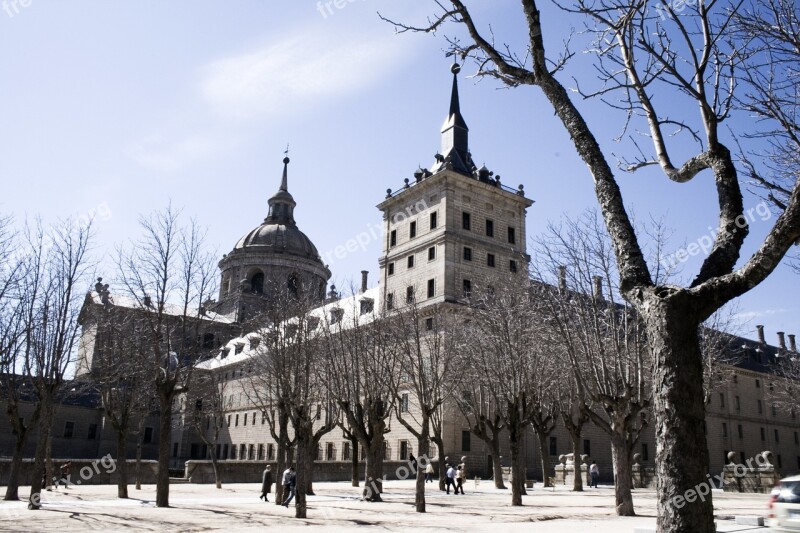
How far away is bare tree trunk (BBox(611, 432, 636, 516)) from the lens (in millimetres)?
19578

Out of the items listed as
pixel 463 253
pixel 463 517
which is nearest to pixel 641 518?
pixel 463 517

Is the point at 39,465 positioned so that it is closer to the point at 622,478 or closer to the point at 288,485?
the point at 288,485

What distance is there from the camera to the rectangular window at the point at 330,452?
5731 centimetres

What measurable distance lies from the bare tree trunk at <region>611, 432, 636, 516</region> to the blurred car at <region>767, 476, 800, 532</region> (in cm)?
687

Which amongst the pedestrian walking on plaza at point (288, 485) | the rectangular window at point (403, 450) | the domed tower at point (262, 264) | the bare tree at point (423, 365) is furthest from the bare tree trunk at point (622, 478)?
the domed tower at point (262, 264)

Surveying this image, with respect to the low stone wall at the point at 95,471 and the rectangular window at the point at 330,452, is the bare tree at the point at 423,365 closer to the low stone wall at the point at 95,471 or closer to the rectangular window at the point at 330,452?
the rectangular window at the point at 330,452

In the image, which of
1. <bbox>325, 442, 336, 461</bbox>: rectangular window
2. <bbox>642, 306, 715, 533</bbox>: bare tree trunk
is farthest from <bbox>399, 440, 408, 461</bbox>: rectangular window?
<bbox>642, 306, 715, 533</bbox>: bare tree trunk

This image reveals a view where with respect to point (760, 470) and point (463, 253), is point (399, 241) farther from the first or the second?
point (760, 470)

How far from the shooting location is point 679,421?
6.45 meters

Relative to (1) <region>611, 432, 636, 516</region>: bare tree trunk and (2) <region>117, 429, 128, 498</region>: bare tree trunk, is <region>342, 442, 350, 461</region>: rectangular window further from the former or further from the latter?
(1) <region>611, 432, 636, 516</region>: bare tree trunk

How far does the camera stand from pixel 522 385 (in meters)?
25.2

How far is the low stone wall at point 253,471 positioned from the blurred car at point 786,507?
29.8 metres

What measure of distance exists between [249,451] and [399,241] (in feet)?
97.9

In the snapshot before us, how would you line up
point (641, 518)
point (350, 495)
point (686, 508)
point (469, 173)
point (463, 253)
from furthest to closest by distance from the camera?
point (469, 173)
point (463, 253)
point (350, 495)
point (641, 518)
point (686, 508)
